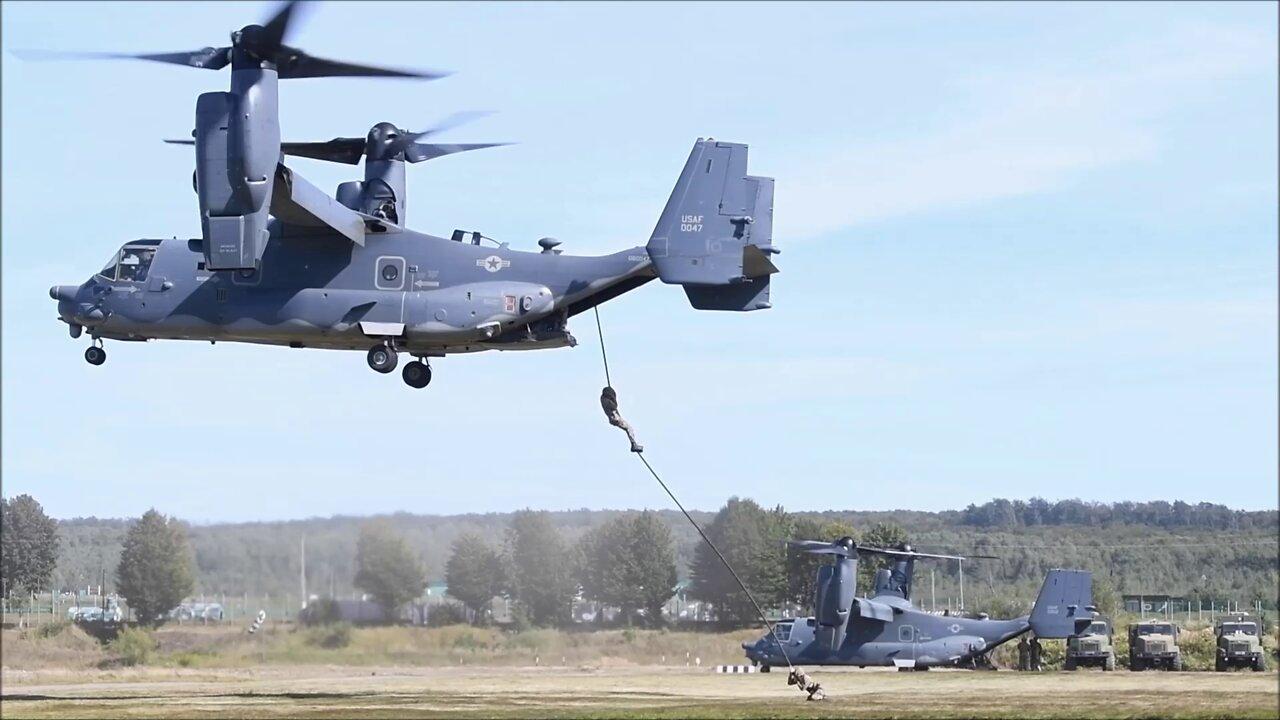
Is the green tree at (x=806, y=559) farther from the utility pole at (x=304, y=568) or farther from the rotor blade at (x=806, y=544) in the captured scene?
the utility pole at (x=304, y=568)

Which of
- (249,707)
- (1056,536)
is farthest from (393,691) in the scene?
(1056,536)

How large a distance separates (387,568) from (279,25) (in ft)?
42.8

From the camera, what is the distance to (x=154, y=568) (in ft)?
128

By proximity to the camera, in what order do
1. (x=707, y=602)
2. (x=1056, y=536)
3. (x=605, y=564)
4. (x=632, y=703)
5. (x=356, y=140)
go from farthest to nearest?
1. (x=1056, y=536)
2. (x=707, y=602)
3. (x=605, y=564)
4. (x=632, y=703)
5. (x=356, y=140)

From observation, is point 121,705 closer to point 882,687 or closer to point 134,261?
point 134,261

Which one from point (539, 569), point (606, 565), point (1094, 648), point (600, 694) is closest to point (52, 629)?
point (539, 569)

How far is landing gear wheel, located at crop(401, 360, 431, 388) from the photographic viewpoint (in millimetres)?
35062

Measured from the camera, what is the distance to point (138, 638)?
4056cm

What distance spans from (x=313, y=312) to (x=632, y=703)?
12.2 m

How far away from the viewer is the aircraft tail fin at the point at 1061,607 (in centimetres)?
5197

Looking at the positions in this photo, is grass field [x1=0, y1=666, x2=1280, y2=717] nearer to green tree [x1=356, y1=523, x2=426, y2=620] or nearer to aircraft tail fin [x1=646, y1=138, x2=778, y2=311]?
green tree [x1=356, y1=523, x2=426, y2=620]

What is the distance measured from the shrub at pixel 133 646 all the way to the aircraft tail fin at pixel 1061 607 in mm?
26816

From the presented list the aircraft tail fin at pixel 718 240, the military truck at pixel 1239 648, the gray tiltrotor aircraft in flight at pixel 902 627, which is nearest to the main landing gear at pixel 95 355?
the aircraft tail fin at pixel 718 240

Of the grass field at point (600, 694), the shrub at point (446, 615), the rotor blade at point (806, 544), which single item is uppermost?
the rotor blade at point (806, 544)
